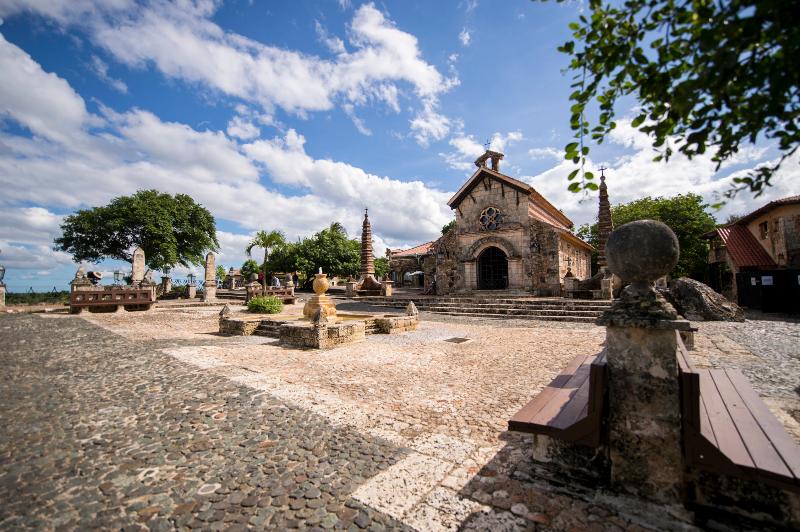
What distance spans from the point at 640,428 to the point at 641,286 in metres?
1.04

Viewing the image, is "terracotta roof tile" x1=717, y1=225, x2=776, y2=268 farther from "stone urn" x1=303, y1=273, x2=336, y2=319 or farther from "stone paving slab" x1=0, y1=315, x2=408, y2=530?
"stone paving slab" x1=0, y1=315, x2=408, y2=530

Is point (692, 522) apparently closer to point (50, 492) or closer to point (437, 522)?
point (437, 522)

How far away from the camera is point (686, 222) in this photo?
2969 cm

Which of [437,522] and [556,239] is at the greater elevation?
[556,239]

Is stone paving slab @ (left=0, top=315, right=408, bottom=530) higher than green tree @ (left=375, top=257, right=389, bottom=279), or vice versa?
green tree @ (left=375, top=257, right=389, bottom=279)

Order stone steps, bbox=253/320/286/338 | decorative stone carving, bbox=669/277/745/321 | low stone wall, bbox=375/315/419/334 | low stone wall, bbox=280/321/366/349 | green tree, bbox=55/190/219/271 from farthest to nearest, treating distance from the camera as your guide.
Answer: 1. green tree, bbox=55/190/219/271
2. decorative stone carving, bbox=669/277/745/321
3. low stone wall, bbox=375/315/419/334
4. stone steps, bbox=253/320/286/338
5. low stone wall, bbox=280/321/366/349

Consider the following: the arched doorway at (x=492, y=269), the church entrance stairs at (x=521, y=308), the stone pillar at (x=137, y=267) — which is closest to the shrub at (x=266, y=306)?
the church entrance stairs at (x=521, y=308)

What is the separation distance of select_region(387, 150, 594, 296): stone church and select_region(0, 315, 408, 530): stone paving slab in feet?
59.7

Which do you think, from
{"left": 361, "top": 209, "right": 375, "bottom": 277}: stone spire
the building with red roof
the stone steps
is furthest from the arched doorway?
the stone steps

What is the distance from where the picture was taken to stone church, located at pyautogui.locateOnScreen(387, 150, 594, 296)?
783 inches

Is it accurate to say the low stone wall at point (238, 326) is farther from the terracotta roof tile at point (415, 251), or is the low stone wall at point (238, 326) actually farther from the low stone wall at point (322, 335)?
the terracotta roof tile at point (415, 251)

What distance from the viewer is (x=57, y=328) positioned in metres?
11.6

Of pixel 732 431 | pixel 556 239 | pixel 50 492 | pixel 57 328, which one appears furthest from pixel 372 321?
pixel 556 239

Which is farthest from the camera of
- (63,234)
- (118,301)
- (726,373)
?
(63,234)
